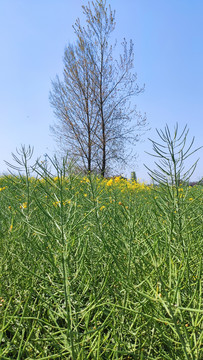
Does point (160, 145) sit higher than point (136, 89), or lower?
lower

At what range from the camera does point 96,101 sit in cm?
1756

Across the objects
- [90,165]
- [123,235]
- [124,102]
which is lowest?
[123,235]

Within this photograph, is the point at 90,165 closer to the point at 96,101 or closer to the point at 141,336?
the point at 96,101

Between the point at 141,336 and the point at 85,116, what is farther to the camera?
the point at 85,116

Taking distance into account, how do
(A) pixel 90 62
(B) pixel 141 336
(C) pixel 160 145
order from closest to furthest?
(B) pixel 141 336
(C) pixel 160 145
(A) pixel 90 62

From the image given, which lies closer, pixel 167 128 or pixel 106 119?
pixel 167 128

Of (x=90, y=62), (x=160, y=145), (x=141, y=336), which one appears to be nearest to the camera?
(x=141, y=336)

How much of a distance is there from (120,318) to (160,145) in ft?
1.46

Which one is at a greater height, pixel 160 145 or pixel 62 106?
pixel 62 106

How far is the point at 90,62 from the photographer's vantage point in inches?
686

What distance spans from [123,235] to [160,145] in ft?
0.89

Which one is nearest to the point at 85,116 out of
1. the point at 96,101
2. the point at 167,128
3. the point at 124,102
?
the point at 96,101

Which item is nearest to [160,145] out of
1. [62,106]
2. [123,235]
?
[123,235]

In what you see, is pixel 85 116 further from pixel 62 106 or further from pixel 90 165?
pixel 90 165
